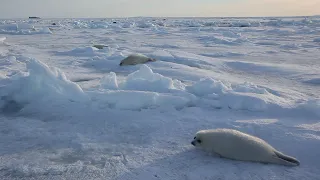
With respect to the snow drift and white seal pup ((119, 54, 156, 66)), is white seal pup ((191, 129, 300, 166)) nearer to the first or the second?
the snow drift

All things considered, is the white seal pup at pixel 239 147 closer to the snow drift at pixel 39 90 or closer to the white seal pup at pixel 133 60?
the snow drift at pixel 39 90

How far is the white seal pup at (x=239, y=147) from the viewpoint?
218 cm

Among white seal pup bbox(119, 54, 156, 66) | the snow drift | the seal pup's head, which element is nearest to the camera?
the seal pup's head

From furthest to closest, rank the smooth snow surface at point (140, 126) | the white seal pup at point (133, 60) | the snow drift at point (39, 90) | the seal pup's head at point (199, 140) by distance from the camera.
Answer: the white seal pup at point (133, 60) < the snow drift at point (39, 90) < the seal pup's head at point (199, 140) < the smooth snow surface at point (140, 126)

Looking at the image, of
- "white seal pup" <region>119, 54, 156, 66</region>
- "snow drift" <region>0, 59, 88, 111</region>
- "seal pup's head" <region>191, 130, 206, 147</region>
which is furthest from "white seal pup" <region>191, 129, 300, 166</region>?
"white seal pup" <region>119, 54, 156, 66</region>

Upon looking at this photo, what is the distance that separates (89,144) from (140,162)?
541 mm

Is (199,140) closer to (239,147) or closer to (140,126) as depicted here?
(239,147)

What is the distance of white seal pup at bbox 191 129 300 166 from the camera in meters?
2.18

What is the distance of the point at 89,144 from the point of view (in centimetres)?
249

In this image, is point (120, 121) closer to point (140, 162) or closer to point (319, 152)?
point (140, 162)

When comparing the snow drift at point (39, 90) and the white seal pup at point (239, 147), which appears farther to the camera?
the snow drift at point (39, 90)

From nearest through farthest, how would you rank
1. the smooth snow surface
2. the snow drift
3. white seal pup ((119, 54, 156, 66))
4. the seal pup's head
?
1. the smooth snow surface
2. the seal pup's head
3. the snow drift
4. white seal pup ((119, 54, 156, 66))

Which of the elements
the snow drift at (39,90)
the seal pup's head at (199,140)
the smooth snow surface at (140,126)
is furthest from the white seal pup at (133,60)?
the seal pup's head at (199,140)

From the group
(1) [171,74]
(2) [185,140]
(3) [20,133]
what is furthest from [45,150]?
(1) [171,74]
